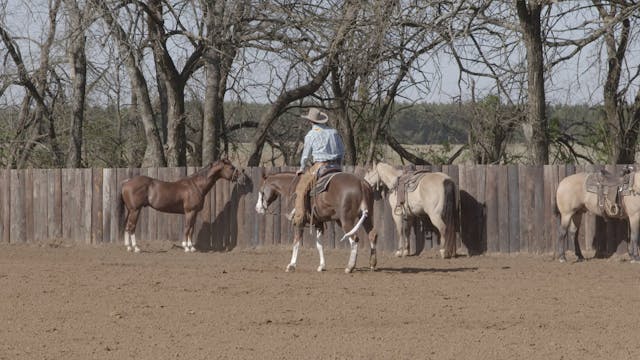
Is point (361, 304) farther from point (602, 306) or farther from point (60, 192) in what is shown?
point (60, 192)

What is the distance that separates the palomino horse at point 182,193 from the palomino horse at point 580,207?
6381 millimetres

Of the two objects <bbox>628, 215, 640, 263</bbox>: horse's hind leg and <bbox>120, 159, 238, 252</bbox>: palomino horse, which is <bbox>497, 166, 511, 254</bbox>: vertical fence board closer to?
<bbox>628, 215, 640, 263</bbox>: horse's hind leg

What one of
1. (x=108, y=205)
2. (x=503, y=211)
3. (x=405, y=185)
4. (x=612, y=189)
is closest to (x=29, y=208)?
(x=108, y=205)

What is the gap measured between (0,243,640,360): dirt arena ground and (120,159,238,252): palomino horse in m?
3.13

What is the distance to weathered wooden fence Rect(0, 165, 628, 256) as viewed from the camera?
726 inches

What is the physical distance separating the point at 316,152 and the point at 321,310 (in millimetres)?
4236

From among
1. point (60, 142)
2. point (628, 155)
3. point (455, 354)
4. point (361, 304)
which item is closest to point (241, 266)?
point (361, 304)

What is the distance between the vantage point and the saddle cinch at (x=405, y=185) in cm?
1844

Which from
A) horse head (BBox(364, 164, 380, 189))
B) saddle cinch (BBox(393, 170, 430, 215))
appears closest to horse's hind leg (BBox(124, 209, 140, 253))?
horse head (BBox(364, 164, 380, 189))

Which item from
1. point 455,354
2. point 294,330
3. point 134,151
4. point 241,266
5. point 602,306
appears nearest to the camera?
point 455,354

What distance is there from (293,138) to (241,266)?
15698 mm

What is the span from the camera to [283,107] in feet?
77.2

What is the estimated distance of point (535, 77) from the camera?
19.2m

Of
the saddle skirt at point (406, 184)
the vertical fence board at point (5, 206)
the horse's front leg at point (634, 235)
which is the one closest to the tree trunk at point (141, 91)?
the vertical fence board at point (5, 206)
